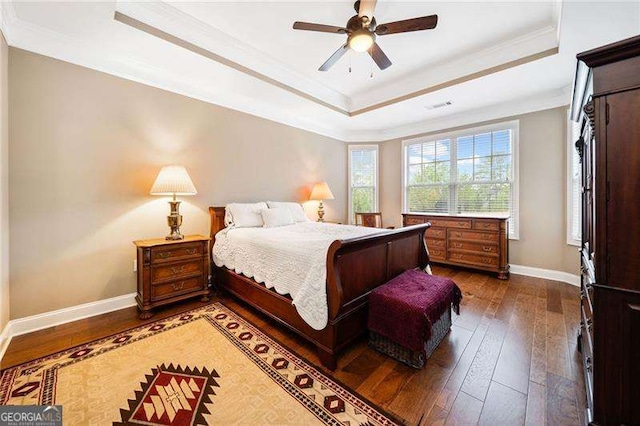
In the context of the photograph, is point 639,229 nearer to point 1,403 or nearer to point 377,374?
point 377,374

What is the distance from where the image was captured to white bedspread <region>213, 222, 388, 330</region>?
73.2 inches

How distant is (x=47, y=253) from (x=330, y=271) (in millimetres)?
2709

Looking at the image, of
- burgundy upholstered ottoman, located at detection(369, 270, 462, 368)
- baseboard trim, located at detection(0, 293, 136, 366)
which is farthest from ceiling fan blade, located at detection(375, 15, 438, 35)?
baseboard trim, located at detection(0, 293, 136, 366)

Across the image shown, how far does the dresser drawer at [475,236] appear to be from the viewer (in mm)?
3805

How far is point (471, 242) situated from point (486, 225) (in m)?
0.34

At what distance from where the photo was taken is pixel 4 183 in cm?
210

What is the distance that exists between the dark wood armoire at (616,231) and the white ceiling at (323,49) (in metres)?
1.47

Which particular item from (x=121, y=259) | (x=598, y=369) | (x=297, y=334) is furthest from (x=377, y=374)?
(x=121, y=259)

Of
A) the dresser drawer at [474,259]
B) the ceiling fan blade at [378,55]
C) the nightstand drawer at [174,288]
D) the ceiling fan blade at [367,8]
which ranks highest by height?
the ceiling fan blade at [367,8]

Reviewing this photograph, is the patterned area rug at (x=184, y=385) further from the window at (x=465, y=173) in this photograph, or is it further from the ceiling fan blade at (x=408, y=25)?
the window at (x=465, y=173)

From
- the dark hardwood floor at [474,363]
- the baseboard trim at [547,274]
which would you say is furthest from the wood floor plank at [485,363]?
the baseboard trim at [547,274]

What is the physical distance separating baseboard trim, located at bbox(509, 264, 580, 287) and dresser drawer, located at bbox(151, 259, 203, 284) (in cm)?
464

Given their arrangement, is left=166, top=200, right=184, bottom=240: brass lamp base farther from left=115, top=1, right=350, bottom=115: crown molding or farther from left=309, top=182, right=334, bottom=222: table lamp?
left=309, top=182, right=334, bottom=222: table lamp

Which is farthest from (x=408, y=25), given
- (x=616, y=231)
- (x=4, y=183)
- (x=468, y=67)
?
(x=4, y=183)
